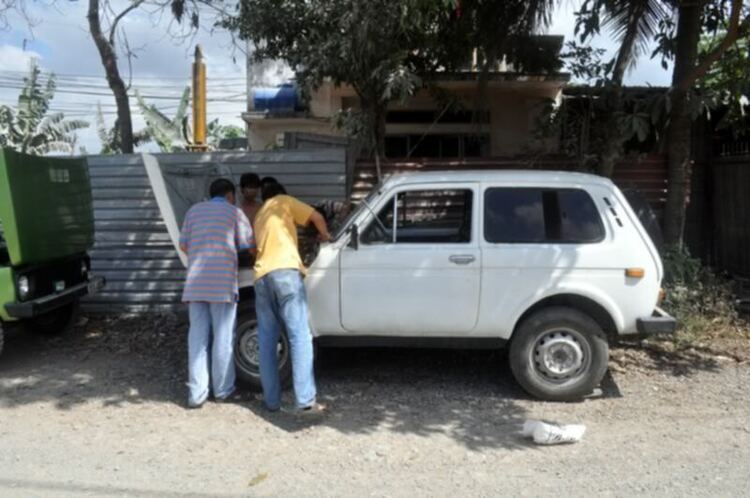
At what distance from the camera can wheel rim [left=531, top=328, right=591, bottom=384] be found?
5324 mm

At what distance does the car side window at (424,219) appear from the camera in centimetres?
545

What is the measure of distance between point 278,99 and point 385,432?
361 inches

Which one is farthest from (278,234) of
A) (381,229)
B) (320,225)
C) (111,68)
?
(111,68)

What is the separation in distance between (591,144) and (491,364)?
3159 millimetres

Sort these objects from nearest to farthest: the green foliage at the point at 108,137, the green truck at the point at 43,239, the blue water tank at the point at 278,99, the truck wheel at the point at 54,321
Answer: the green truck at the point at 43,239 < the truck wheel at the point at 54,321 < the blue water tank at the point at 278,99 < the green foliage at the point at 108,137

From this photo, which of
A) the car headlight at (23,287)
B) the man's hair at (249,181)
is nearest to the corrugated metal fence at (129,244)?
the car headlight at (23,287)

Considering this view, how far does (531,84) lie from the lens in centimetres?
1045

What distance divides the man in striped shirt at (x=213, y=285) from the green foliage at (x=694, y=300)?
178 inches

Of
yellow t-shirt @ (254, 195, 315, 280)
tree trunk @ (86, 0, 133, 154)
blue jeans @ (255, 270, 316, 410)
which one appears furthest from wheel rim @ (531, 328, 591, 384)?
tree trunk @ (86, 0, 133, 154)

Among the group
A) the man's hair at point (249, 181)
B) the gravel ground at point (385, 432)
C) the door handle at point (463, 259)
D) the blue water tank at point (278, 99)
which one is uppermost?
the blue water tank at point (278, 99)

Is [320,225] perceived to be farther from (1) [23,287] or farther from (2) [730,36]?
(2) [730,36]

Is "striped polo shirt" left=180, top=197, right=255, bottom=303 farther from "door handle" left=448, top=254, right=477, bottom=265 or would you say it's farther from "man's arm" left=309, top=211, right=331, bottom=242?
"door handle" left=448, top=254, right=477, bottom=265

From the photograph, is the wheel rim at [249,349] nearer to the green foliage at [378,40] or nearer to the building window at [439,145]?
the green foliage at [378,40]

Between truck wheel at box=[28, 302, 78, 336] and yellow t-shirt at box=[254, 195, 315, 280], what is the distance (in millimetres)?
3484
